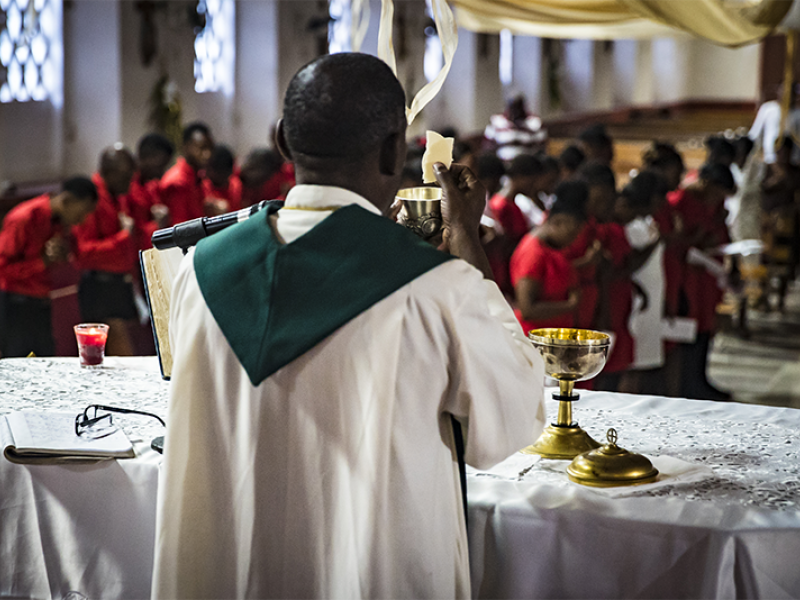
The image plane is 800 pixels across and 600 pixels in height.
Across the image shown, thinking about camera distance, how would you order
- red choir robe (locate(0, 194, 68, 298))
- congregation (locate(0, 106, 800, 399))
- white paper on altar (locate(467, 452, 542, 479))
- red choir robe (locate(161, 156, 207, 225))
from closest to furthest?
white paper on altar (locate(467, 452, 542, 479)) → congregation (locate(0, 106, 800, 399)) → red choir robe (locate(0, 194, 68, 298)) → red choir robe (locate(161, 156, 207, 225))

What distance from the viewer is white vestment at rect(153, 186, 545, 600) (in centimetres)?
153

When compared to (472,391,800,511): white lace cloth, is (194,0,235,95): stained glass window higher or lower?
higher

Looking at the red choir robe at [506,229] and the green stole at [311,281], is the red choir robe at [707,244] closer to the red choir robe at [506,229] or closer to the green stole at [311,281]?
the red choir robe at [506,229]

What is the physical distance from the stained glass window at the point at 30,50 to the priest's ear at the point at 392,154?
19.2ft

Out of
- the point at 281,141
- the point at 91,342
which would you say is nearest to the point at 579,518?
the point at 281,141

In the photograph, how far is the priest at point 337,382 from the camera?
152cm

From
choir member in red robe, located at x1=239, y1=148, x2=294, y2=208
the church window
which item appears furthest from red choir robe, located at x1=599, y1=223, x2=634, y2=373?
the church window

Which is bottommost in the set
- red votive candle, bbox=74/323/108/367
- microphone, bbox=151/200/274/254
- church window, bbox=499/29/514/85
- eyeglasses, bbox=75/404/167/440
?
eyeglasses, bbox=75/404/167/440

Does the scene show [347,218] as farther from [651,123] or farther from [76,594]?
[651,123]

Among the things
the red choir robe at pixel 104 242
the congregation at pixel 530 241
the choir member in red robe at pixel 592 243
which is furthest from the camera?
the red choir robe at pixel 104 242

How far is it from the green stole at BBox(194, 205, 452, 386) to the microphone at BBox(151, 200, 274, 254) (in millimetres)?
275

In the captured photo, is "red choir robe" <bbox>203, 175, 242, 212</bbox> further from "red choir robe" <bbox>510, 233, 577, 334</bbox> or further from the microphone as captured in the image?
the microphone

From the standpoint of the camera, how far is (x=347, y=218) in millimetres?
1541

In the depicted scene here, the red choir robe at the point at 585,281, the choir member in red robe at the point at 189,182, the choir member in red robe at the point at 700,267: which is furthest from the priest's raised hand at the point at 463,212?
the choir member in red robe at the point at 189,182
